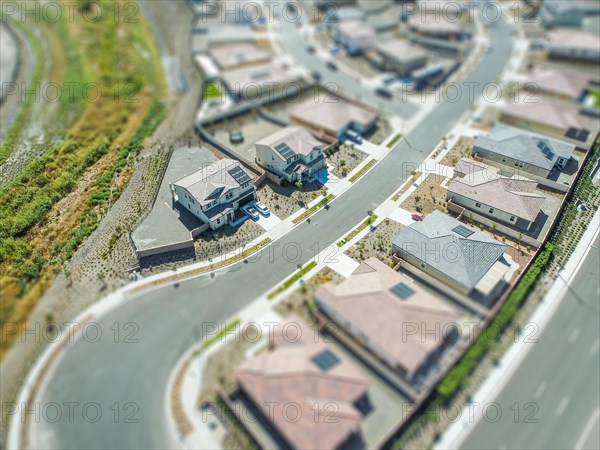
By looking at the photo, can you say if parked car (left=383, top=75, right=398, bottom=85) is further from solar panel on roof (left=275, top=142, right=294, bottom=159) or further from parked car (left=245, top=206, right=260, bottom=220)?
parked car (left=245, top=206, right=260, bottom=220)

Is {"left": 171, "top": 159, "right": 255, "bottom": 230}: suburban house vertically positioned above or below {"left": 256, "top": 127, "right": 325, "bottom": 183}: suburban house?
below

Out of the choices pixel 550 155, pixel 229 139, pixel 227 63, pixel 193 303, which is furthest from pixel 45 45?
pixel 550 155

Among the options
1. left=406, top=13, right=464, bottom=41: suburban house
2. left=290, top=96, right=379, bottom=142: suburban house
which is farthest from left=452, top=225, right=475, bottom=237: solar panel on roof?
left=406, top=13, right=464, bottom=41: suburban house

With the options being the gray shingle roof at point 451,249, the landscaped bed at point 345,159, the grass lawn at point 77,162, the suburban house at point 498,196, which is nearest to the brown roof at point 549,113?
the suburban house at point 498,196

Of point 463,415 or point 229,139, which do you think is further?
point 229,139

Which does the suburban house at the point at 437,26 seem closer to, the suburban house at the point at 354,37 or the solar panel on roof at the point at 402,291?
the suburban house at the point at 354,37

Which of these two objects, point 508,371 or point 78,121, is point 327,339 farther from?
point 78,121
